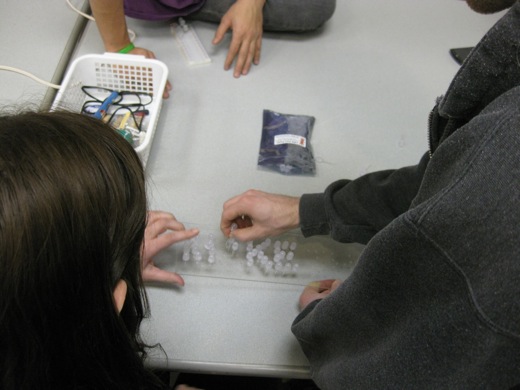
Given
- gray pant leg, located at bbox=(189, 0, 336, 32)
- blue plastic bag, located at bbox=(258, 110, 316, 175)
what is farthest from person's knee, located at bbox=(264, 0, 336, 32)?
blue plastic bag, located at bbox=(258, 110, 316, 175)

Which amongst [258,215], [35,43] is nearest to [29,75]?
[35,43]

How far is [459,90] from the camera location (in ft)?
1.82

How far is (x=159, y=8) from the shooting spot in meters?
1.14

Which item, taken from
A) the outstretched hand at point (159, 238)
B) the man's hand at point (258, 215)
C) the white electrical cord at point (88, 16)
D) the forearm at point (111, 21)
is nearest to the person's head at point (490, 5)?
the man's hand at point (258, 215)

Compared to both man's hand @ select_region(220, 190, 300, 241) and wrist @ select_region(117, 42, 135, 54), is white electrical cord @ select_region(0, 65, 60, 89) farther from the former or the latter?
man's hand @ select_region(220, 190, 300, 241)

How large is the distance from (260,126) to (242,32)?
260mm

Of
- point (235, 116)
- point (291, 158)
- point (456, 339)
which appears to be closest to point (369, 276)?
point (456, 339)

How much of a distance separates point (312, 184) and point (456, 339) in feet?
1.81

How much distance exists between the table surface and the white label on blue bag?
37 mm

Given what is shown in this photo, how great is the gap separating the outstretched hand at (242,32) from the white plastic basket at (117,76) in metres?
0.21

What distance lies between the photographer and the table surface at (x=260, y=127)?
73 cm

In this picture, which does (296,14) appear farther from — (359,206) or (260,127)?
(359,206)

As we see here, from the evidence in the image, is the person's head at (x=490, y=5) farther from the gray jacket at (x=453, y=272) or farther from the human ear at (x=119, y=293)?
the human ear at (x=119, y=293)

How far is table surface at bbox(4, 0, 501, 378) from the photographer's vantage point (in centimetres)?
73
